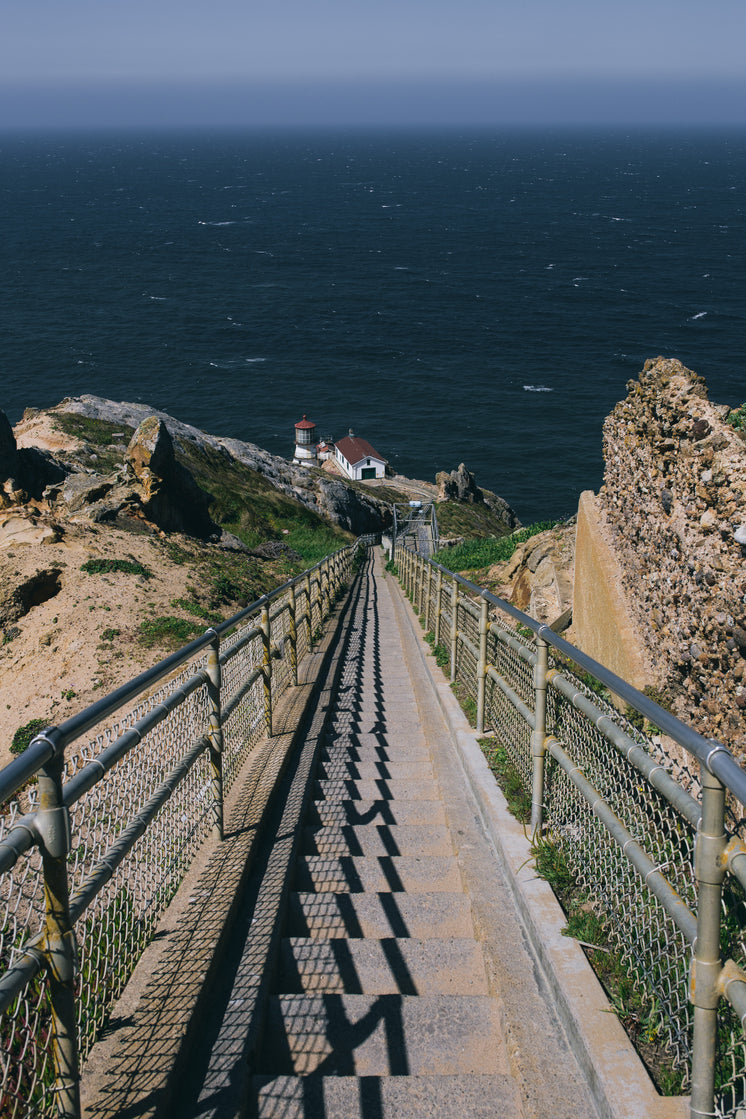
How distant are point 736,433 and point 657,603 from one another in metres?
1.56

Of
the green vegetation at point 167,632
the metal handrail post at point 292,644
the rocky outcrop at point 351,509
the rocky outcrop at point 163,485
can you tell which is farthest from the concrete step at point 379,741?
the rocky outcrop at point 351,509

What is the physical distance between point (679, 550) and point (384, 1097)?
5.28m

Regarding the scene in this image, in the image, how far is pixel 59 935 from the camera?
8.27 ft

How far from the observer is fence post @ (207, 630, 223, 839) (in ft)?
15.2

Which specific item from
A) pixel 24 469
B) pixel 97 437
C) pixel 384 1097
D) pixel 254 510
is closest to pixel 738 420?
pixel 384 1097

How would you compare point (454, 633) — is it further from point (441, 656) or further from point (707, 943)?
point (707, 943)

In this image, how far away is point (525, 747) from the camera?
5.27 meters

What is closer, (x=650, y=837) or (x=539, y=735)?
(x=650, y=837)

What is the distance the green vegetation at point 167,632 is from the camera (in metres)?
12.6

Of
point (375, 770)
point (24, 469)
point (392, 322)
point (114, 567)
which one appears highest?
point (392, 322)

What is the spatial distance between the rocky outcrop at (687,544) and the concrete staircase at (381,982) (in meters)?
2.26

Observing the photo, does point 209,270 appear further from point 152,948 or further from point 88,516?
point 152,948

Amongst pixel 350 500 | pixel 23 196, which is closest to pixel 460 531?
pixel 350 500

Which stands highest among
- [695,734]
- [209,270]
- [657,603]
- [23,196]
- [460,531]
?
[23,196]
